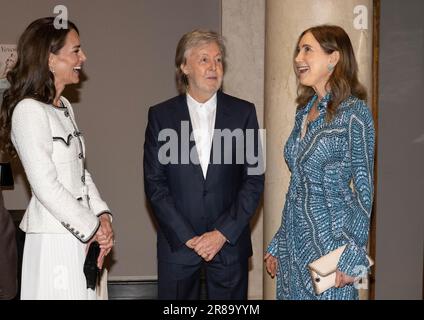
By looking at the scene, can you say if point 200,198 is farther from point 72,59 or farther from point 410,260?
point 410,260

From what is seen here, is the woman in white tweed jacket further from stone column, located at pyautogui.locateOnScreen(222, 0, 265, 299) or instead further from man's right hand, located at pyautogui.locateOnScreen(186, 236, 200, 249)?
stone column, located at pyautogui.locateOnScreen(222, 0, 265, 299)

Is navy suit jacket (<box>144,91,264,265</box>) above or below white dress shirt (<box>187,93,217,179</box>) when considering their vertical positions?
below

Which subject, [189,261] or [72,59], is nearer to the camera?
[72,59]

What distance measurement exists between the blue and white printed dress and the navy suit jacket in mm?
502

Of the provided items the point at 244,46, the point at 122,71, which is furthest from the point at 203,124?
the point at 122,71

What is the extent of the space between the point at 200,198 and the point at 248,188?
0.26 m

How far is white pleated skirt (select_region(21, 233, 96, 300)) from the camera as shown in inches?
122

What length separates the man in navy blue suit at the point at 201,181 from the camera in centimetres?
359

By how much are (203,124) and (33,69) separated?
0.95m

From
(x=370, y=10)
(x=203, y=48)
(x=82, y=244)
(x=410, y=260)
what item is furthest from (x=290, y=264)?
(x=410, y=260)

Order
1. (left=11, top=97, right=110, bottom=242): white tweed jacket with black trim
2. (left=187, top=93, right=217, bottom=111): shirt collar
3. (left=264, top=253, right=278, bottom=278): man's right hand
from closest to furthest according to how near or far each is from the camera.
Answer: (left=11, top=97, right=110, bottom=242): white tweed jacket with black trim < (left=264, top=253, right=278, bottom=278): man's right hand < (left=187, top=93, right=217, bottom=111): shirt collar

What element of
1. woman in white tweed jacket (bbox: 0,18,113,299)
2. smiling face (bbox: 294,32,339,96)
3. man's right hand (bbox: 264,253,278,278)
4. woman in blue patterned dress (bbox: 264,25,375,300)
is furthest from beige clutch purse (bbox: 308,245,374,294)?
woman in white tweed jacket (bbox: 0,18,113,299)

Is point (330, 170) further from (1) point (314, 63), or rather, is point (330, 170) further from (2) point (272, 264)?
(2) point (272, 264)

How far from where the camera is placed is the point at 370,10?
3.74 m
